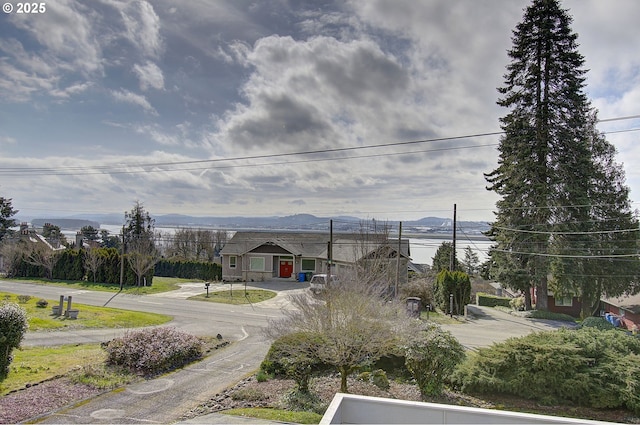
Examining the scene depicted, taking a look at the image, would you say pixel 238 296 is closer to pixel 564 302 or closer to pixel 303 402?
pixel 303 402

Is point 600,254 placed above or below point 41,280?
above

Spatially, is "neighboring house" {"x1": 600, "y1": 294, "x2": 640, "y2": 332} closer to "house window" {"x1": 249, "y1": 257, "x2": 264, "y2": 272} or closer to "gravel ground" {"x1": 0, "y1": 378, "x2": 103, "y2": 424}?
"house window" {"x1": 249, "y1": 257, "x2": 264, "y2": 272}

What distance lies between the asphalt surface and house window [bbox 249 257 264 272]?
364cm

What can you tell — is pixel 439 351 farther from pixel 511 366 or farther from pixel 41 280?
pixel 41 280

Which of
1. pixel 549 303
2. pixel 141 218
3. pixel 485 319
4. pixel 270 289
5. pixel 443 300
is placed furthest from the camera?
pixel 141 218

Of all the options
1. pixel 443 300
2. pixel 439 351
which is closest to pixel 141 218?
pixel 443 300

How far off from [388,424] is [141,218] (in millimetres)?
55034

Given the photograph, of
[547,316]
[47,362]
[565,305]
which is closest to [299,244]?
[547,316]

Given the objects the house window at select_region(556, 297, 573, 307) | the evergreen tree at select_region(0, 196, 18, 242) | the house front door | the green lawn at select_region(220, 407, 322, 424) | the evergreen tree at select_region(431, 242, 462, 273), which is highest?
the evergreen tree at select_region(0, 196, 18, 242)

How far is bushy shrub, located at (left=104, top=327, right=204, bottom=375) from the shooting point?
12383mm

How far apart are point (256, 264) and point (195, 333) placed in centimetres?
2081

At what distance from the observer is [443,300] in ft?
85.0

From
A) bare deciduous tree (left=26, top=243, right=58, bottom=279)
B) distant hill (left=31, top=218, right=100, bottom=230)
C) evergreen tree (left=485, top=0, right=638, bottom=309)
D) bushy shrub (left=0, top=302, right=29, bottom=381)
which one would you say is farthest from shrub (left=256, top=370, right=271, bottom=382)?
distant hill (left=31, top=218, right=100, bottom=230)

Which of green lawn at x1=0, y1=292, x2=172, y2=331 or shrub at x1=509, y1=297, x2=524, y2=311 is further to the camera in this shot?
shrub at x1=509, y1=297, x2=524, y2=311
